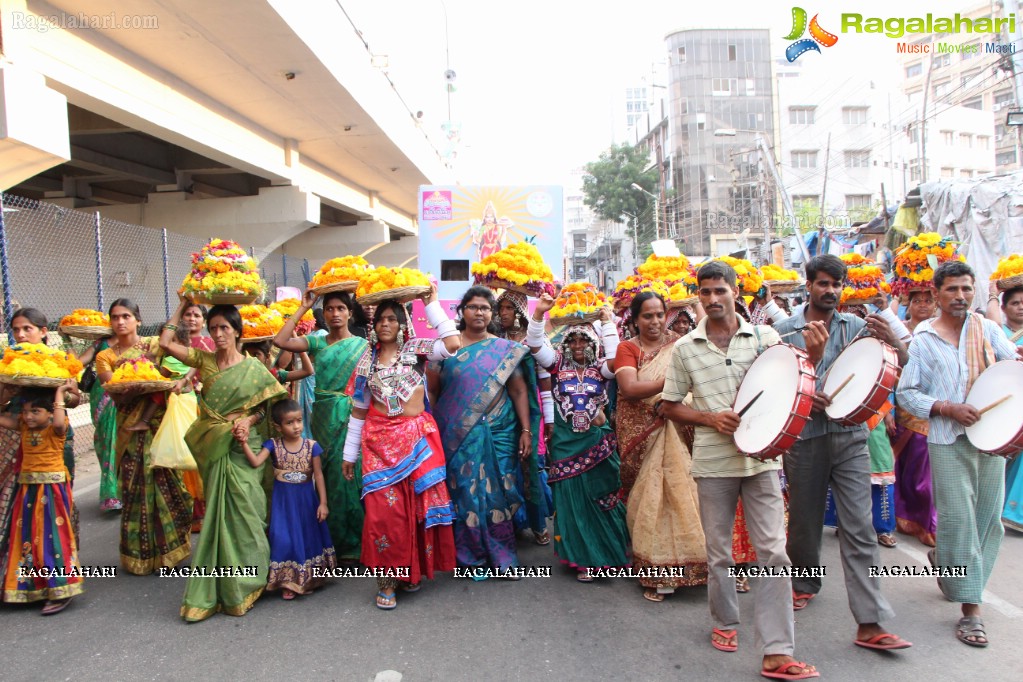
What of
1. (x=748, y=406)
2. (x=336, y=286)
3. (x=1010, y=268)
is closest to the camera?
(x=748, y=406)

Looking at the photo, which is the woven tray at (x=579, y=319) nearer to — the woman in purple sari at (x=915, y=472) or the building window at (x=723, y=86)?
the woman in purple sari at (x=915, y=472)

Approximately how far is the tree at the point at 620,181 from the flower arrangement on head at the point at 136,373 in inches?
2091

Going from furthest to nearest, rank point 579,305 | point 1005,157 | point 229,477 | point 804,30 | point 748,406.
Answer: point 1005,157 < point 804,30 < point 579,305 < point 229,477 < point 748,406

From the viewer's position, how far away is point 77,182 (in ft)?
53.9

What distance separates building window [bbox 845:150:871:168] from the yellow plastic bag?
4851 centimetres

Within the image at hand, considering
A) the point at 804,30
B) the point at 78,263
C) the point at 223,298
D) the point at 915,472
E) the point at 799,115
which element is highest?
the point at 799,115

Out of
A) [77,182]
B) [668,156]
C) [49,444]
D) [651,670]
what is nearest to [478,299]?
[651,670]

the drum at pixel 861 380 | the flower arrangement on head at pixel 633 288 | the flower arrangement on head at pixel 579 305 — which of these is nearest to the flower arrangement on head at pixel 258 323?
the flower arrangement on head at pixel 579 305

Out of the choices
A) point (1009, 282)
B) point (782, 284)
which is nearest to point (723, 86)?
point (782, 284)

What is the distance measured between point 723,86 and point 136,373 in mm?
56543

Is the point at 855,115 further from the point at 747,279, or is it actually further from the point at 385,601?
the point at 385,601

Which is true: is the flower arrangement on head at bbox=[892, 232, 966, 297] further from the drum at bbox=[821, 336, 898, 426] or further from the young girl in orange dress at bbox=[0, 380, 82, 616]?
the young girl in orange dress at bbox=[0, 380, 82, 616]

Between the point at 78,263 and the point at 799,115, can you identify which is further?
the point at 799,115

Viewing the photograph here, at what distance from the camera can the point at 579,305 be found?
500cm
